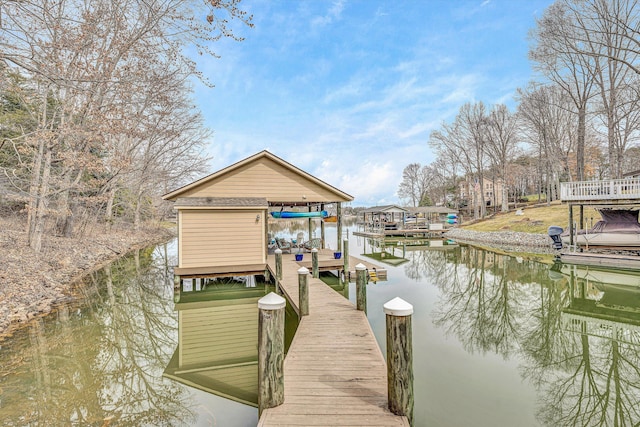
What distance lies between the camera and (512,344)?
6887 millimetres

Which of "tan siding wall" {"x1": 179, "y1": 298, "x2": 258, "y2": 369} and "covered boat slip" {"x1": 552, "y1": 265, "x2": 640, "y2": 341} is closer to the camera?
"tan siding wall" {"x1": 179, "y1": 298, "x2": 258, "y2": 369}

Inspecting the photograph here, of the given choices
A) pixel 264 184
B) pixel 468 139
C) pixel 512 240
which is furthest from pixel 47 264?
pixel 468 139

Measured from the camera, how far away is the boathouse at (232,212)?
1194cm

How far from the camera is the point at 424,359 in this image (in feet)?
20.1

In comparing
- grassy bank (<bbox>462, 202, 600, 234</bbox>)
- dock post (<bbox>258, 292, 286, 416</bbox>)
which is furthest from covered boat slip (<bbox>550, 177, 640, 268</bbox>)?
dock post (<bbox>258, 292, 286, 416</bbox>)

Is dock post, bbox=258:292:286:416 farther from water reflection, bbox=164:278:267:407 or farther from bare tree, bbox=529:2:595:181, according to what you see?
bare tree, bbox=529:2:595:181

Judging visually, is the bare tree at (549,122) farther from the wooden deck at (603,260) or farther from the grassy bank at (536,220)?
the wooden deck at (603,260)

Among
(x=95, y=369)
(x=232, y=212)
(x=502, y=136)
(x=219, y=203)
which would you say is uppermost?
(x=502, y=136)

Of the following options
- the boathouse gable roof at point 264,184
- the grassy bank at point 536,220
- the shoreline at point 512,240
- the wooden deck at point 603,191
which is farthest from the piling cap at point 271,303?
the grassy bank at point 536,220

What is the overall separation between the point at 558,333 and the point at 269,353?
7.72 metres

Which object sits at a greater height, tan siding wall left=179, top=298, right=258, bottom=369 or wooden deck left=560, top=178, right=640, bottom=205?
wooden deck left=560, top=178, right=640, bottom=205

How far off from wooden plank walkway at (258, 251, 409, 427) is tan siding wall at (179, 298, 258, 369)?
67.7 inches

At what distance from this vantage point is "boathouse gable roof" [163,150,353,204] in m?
13.1

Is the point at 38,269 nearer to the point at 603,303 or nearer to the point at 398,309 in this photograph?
the point at 398,309
